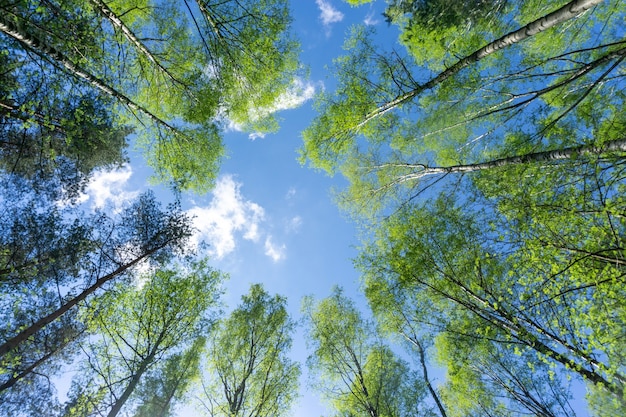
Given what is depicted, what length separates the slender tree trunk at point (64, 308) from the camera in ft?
15.1

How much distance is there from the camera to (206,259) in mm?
10008

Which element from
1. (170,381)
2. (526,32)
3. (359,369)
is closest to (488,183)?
(526,32)

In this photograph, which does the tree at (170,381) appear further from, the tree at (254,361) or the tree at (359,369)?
the tree at (359,369)

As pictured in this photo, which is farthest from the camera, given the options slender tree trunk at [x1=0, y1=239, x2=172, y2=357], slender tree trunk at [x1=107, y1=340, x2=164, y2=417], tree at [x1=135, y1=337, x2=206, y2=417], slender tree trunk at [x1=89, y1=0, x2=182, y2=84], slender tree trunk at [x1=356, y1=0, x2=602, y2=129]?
tree at [x1=135, y1=337, x2=206, y2=417]

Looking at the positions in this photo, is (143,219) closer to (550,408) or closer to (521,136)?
(521,136)

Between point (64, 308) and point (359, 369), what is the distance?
9044 millimetres

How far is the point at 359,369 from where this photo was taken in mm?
9688

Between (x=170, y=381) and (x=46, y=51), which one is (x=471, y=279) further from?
(x=170, y=381)

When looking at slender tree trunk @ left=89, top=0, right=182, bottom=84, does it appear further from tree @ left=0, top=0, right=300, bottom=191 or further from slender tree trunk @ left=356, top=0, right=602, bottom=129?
slender tree trunk @ left=356, top=0, right=602, bottom=129

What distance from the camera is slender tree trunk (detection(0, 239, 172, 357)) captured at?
461 cm

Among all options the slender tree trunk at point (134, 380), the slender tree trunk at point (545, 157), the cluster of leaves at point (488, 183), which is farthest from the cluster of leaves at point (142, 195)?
the slender tree trunk at point (545, 157)

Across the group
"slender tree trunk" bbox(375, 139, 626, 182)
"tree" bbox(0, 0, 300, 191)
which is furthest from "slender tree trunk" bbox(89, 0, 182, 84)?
"slender tree trunk" bbox(375, 139, 626, 182)

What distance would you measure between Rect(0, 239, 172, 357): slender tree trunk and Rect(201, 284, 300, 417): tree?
3940 mm

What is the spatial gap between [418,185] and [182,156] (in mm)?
7894
